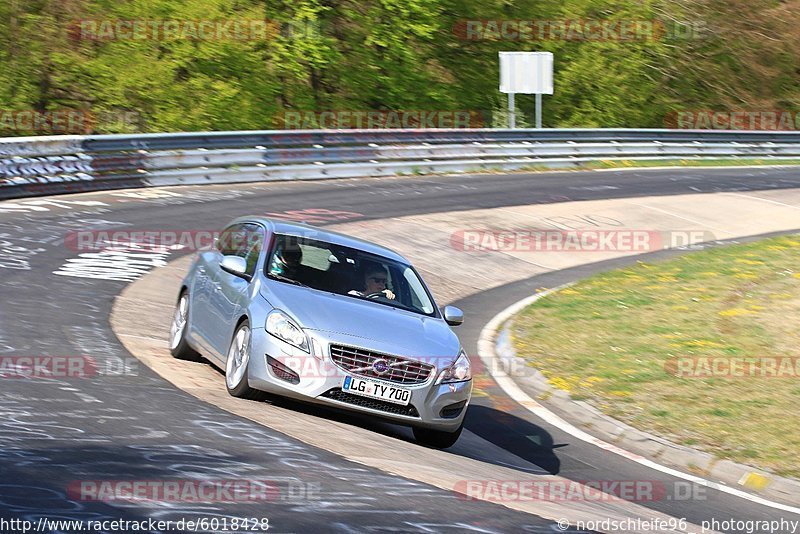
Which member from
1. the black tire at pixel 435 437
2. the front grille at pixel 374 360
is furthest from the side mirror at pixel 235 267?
the black tire at pixel 435 437

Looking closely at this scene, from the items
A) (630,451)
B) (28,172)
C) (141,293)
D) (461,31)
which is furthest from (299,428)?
(461,31)

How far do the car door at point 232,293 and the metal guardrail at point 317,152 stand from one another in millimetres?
10854

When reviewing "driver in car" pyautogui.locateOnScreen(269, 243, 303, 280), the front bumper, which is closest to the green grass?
the front bumper

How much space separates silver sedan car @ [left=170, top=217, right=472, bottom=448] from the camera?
9109mm

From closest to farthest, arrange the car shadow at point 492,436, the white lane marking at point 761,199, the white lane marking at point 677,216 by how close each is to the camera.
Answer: the car shadow at point 492,436 < the white lane marking at point 677,216 < the white lane marking at point 761,199

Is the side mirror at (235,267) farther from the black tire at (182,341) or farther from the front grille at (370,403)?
the front grille at (370,403)

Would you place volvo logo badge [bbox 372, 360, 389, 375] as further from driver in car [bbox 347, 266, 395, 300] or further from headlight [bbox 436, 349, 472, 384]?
driver in car [bbox 347, 266, 395, 300]

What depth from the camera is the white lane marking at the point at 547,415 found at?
30.5 feet

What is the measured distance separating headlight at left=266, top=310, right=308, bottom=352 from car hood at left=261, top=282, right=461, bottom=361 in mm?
59

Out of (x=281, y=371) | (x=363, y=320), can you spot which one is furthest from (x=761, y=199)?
(x=281, y=371)

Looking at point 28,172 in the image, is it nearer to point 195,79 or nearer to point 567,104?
point 195,79

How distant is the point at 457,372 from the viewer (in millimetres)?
9523

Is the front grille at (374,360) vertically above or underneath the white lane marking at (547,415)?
above

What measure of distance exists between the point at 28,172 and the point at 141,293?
306 inches
